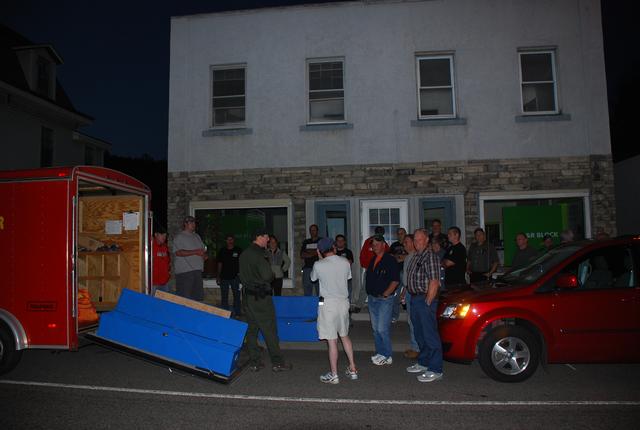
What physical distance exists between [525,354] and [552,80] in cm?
850

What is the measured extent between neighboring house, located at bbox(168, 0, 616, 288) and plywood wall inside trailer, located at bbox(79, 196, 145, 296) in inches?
153

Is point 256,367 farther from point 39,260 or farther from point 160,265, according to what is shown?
point 160,265

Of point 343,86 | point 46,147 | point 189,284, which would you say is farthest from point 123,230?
point 46,147

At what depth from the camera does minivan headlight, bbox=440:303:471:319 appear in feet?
20.2

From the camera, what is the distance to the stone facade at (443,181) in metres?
11.6

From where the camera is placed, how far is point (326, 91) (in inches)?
487

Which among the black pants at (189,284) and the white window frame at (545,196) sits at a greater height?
the white window frame at (545,196)

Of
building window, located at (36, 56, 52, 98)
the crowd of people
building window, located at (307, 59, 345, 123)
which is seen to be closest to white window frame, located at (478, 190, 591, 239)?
the crowd of people

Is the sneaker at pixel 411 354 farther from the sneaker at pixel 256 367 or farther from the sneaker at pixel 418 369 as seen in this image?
the sneaker at pixel 256 367

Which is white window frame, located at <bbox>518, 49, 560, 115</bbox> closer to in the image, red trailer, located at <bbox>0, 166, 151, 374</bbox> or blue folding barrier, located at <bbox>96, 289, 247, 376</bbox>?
blue folding barrier, located at <bbox>96, 289, 247, 376</bbox>

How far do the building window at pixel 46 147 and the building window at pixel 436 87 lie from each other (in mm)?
16267

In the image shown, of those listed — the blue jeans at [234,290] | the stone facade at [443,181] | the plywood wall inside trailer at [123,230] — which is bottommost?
the blue jeans at [234,290]

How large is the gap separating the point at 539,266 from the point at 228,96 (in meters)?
Result: 9.10

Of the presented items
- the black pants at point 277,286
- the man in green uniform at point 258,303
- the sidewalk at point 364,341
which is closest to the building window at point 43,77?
the black pants at point 277,286
